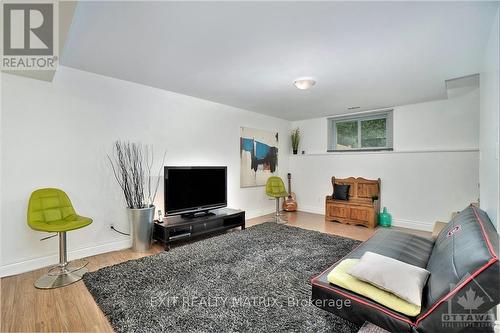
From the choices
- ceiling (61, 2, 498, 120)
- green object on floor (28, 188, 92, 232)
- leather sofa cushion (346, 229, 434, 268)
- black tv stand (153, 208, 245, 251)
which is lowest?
black tv stand (153, 208, 245, 251)

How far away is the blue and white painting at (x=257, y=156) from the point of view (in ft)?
16.8

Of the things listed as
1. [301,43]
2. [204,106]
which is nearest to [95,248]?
[204,106]

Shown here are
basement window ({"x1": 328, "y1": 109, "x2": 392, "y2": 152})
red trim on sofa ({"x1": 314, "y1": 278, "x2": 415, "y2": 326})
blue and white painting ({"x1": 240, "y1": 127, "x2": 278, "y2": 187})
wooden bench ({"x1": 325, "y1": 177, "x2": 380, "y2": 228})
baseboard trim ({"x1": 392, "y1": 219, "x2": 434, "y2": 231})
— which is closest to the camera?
red trim on sofa ({"x1": 314, "y1": 278, "x2": 415, "y2": 326})

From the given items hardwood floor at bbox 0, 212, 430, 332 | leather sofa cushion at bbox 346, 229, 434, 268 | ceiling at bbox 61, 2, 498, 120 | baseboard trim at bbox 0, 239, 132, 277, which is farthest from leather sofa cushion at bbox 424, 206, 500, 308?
baseboard trim at bbox 0, 239, 132, 277

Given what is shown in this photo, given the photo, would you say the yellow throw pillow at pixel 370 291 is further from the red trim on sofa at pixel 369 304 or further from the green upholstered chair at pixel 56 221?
the green upholstered chair at pixel 56 221

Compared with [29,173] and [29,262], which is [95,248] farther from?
[29,173]

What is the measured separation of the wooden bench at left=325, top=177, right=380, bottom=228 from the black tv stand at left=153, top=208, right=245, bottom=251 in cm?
206

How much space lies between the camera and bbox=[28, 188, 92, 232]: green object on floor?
2.34m

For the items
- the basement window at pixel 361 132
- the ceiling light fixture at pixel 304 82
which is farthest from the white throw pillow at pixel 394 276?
the basement window at pixel 361 132

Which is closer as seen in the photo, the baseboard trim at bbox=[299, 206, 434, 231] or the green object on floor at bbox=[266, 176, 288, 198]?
the baseboard trim at bbox=[299, 206, 434, 231]

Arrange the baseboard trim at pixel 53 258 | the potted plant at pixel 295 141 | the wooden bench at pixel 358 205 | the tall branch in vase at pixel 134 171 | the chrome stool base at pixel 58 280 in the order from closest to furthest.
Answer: the chrome stool base at pixel 58 280 < the baseboard trim at pixel 53 258 < the tall branch in vase at pixel 134 171 < the wooden bench at pixel 358 205 < the potted plant at pixel 295 141

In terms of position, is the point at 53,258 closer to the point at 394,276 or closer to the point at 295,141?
the point at 394,276

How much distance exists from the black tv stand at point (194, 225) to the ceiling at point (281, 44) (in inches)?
79.1

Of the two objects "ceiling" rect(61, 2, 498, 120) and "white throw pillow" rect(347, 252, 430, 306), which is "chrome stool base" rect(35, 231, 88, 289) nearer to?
"ceiling" rect(61, 2, 498, 120)
